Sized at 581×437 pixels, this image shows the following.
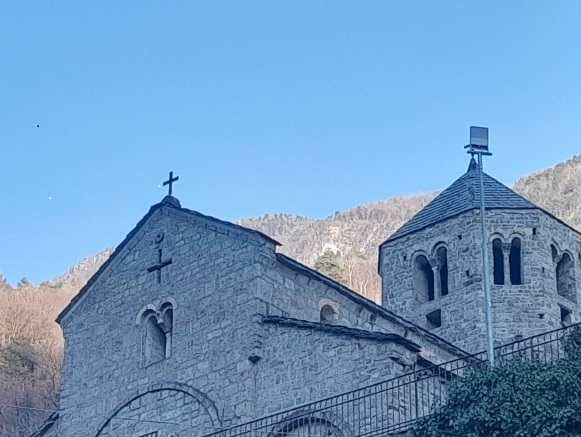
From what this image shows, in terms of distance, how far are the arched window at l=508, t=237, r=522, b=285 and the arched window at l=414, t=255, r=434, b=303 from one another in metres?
2.14

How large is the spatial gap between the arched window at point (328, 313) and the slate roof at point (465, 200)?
766 cm

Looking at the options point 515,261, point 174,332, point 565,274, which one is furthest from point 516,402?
point 565,274

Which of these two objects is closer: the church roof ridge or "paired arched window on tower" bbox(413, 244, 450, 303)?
the church roof ridge

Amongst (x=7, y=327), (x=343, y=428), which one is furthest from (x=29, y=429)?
(x=343, y=428)

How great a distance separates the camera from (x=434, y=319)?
32625 mm

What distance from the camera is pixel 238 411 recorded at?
77.6 ft

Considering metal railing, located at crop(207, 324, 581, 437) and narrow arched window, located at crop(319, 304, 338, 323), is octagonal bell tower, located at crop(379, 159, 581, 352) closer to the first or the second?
narrow arched window, located at crop(319, 304, 338, 323)

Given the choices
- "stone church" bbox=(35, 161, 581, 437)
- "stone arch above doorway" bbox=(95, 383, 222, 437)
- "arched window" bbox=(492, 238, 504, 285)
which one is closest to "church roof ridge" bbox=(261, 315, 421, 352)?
"stone church" bbox=(35, 161, 581, 437)

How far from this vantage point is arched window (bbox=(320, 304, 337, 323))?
25969 mm

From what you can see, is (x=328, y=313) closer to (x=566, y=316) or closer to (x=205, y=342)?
(x=205, y=342)

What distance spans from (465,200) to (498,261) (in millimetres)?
1839

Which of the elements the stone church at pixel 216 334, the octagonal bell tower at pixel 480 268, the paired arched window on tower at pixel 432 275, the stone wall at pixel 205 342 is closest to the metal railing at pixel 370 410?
the stone church at pixel 216 334

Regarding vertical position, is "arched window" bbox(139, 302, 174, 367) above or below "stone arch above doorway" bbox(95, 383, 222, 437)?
above

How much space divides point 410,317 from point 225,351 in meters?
9.50
